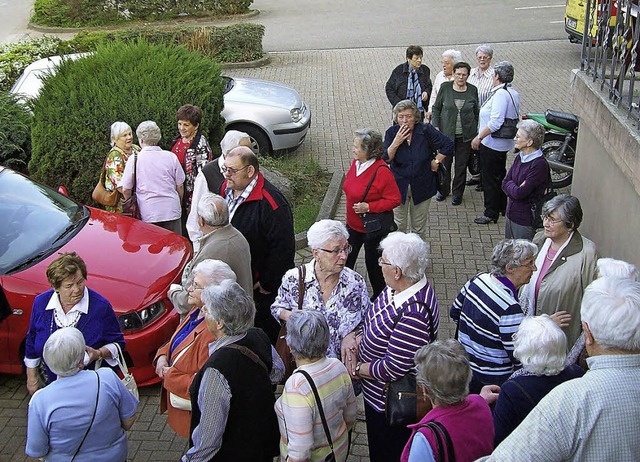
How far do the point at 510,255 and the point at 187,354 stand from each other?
1.97 m

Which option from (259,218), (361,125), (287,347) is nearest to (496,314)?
(287,347)

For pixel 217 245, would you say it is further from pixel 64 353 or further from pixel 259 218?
pixel 64 353

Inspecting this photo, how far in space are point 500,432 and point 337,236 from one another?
159 cm

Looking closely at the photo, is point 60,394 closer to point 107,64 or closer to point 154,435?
point 154,435

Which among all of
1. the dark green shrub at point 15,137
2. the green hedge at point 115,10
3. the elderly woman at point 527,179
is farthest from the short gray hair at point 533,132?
the green hedge at point 115,10

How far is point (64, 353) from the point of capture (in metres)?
3.60

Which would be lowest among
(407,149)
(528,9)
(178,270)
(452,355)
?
(528,9)

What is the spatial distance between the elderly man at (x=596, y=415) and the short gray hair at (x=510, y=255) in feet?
5.23

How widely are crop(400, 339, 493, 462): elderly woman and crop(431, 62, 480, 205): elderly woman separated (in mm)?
5363

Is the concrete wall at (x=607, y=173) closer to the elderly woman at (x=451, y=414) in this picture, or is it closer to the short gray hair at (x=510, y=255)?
the short gray hair at (x=510, y=255)

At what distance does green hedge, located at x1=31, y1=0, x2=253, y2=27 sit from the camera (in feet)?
73.1

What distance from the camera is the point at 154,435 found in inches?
207

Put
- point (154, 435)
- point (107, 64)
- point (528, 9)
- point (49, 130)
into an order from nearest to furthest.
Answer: point (154, 435) < point (49, 130) < point (107, 64) < point (528, 9)

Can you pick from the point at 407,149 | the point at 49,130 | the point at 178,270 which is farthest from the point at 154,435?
the point at 49,130
